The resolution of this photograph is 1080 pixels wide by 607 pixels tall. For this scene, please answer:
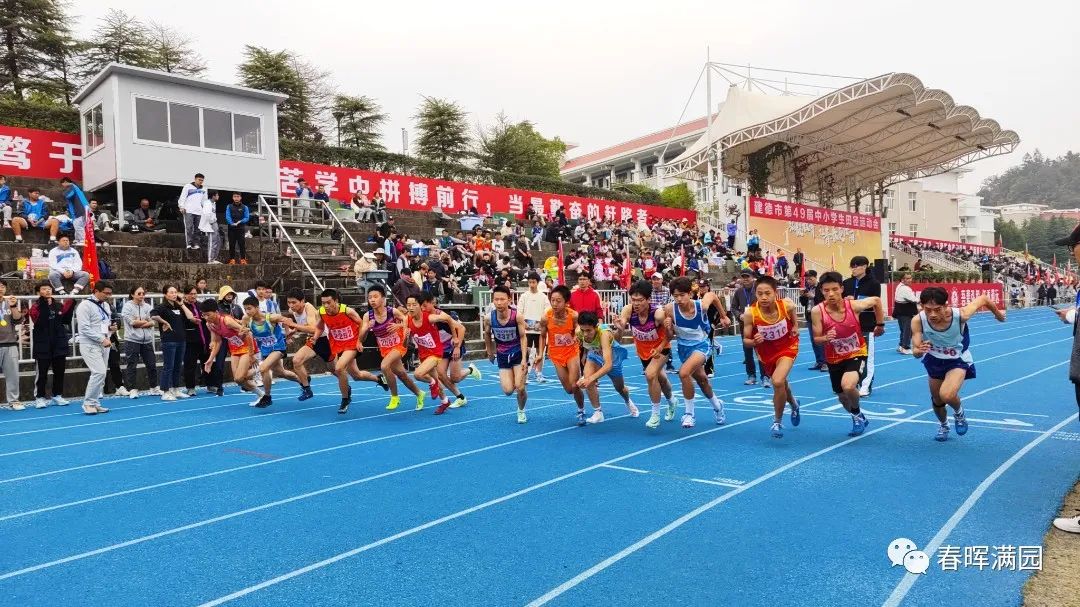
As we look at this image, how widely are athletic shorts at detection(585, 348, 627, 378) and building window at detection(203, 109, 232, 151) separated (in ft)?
48.3

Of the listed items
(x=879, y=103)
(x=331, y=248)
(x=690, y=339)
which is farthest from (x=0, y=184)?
(x=879, y=103)

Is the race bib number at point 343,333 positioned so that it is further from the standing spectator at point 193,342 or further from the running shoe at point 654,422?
the running shoe at point 654,422

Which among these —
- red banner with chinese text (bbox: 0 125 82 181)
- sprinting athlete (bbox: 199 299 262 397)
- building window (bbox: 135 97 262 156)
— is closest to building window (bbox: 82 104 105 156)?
red banner with chinese text (bbox: 0 125 82 181)

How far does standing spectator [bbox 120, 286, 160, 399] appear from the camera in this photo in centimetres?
1194

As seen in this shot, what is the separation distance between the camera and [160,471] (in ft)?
22.7

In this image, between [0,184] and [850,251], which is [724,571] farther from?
[850,251]

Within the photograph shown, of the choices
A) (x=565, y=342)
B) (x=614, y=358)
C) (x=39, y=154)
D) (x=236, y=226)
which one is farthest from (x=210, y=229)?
(x=614, y=358)

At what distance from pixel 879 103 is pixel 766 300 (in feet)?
102

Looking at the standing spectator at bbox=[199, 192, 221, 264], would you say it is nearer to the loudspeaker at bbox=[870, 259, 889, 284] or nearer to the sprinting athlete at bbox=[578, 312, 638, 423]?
the sprinting athlete at bbox=[578, 312, 638, 423]

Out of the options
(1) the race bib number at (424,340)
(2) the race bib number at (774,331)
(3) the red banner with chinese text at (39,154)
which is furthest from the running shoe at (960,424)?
(3) the red banner with chinese text at (39,154)

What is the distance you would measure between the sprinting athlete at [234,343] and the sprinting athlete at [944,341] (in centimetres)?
907

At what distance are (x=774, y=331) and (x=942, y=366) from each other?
1.57 metres

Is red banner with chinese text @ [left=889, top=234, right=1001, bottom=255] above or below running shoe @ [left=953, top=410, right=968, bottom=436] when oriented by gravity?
above

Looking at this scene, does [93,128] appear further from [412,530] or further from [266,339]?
[412,530]
